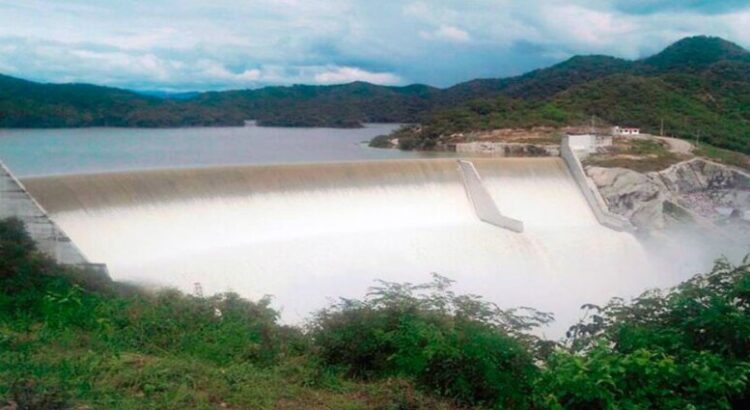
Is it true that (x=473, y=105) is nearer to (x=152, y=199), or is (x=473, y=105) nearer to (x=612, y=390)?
(x=152, y=199)

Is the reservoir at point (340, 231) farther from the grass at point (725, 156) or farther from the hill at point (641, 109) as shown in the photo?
the hill at point (641, 109)

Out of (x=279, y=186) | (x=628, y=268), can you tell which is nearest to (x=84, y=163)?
(x=279, y=186)

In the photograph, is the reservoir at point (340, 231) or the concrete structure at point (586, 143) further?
the concrete structure at point (586, 143)

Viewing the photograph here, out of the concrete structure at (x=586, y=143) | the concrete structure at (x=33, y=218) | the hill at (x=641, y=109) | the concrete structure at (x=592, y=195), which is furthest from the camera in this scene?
the hill at (x=641, y=109)

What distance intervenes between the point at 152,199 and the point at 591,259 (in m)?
9.03

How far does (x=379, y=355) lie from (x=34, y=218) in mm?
5947

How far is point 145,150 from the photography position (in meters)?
22.4

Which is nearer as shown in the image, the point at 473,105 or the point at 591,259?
the point at 591,259

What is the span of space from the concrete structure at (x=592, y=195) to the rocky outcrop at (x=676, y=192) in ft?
1.45

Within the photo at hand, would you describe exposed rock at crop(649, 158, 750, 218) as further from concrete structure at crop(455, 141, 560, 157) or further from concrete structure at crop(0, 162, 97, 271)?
concrete structure at crop(0, 162, 97, 271)

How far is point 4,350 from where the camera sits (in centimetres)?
436

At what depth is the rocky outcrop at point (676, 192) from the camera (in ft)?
57.7

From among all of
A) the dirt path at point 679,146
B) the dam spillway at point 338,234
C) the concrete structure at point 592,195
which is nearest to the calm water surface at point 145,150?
the dam spillway at point 338,234

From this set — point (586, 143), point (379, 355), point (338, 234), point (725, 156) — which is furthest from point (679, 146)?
point (379, 355)
